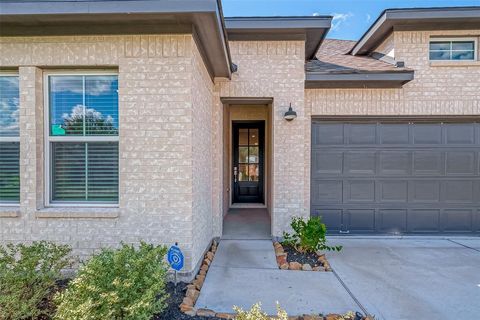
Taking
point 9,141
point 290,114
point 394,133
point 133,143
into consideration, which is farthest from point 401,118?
point 9,141

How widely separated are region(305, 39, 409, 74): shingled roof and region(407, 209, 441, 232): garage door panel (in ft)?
10.3

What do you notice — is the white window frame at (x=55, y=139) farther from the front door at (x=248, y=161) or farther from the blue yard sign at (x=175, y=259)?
the front door at (x=248, y=161)

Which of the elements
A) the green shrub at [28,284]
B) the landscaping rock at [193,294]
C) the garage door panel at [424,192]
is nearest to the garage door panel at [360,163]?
the garage door panel at [424,192]

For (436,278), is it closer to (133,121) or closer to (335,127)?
(335,127)

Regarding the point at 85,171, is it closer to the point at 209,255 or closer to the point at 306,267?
the point at 209,255

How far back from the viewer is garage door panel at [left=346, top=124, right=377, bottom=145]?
19.0 ft

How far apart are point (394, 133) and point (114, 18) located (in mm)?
5745

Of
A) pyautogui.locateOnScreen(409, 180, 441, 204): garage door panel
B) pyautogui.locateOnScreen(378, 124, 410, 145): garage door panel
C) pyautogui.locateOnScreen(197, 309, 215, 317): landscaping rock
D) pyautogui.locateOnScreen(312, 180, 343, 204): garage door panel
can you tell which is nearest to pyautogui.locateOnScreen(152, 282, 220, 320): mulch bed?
pyautogui.locateOnScreen(197, 309, 215, 317): landscaping rock

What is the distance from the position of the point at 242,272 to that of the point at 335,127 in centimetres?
375

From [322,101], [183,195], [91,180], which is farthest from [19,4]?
[322,101]

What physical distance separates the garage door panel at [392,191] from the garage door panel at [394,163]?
203mm

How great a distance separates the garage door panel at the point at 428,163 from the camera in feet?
18.9

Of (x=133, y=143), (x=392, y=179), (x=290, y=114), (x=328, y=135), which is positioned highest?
(x=290, y=114)

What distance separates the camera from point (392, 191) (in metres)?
5.79
